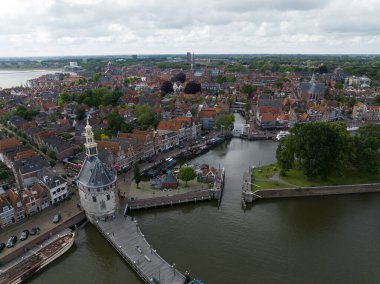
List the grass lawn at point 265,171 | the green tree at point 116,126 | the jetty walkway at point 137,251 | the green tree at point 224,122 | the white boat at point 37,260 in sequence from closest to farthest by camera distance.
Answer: the jetty walkway at point 137,251 → the white boat at point 37,260 → the grass lawn at point 265,171 → the green tree at point 116,126 → the green tree at point 224,122

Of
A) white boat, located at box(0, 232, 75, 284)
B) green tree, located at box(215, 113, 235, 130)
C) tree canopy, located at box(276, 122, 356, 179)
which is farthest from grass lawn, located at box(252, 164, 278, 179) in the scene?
white boat, located at box(0, 232, 75, 284)

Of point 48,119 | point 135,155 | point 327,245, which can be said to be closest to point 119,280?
point 327,245

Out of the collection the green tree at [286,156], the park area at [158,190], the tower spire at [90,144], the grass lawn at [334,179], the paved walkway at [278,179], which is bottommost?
the park area at [158,190]

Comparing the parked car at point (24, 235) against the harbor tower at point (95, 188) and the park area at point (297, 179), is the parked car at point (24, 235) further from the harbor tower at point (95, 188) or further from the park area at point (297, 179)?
the park area at point (297, 179)

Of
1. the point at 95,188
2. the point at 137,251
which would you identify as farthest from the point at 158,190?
the point at 137,251

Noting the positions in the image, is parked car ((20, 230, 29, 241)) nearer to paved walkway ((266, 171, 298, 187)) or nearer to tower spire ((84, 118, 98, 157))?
tower spire ((84, 118, 98, 157))

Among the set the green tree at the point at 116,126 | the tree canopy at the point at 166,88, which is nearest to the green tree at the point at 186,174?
the green tree at the point at 116,126
